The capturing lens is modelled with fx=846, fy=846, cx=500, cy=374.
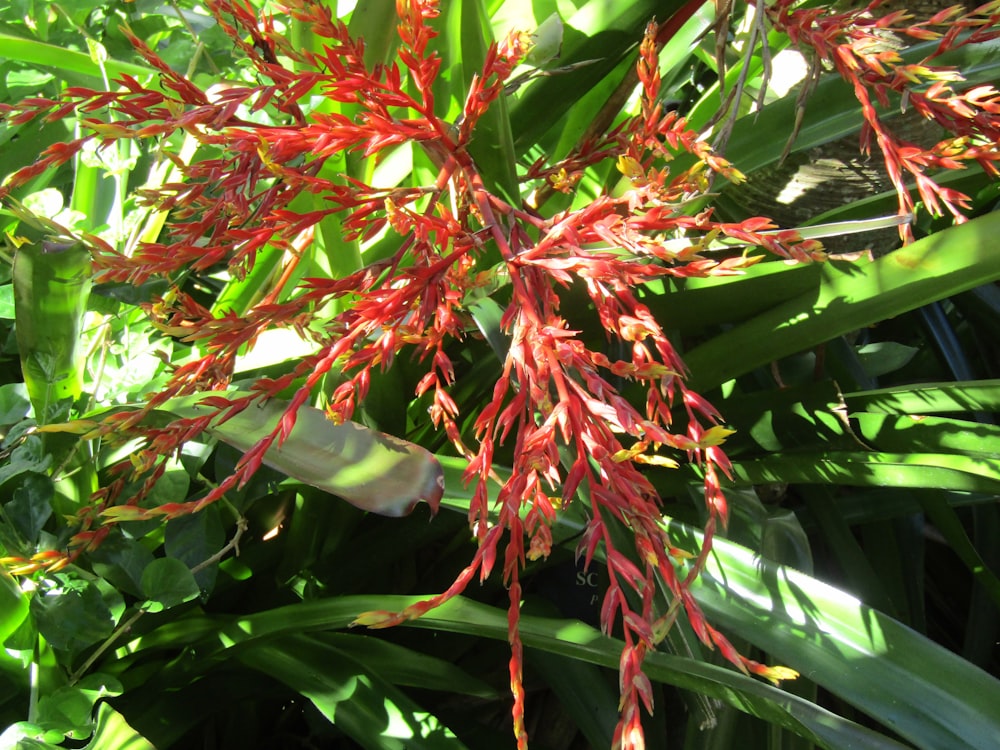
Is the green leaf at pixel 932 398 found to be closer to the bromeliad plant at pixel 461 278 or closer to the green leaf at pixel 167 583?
the bromeliad plant at pixel 461 278

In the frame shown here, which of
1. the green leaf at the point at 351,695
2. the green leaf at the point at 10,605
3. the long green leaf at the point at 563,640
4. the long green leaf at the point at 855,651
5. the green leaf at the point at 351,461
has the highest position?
the green leaf at the point at 351,461

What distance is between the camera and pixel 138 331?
26.0 inches

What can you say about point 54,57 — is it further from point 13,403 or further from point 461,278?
point 461,278

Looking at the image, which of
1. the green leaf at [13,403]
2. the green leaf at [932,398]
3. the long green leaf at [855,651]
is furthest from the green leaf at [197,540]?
the green leaf at [932,398]

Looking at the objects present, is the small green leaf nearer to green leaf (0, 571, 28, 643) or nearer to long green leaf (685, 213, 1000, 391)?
long green leaf (685, 213, 1000, 391)

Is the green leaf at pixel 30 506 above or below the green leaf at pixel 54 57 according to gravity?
below

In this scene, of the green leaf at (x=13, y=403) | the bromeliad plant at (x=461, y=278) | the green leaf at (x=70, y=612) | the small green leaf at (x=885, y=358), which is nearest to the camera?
the bromeliad plant at (x=461, y=278)

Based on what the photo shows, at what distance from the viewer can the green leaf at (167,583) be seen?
0.50m

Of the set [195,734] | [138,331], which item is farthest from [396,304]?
[195,734]

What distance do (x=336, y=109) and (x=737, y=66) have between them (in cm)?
32

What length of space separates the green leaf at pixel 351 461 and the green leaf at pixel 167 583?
0.30 ft

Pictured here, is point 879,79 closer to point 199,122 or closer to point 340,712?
point 199,122

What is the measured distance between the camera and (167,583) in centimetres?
50

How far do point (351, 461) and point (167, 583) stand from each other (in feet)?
0.48
